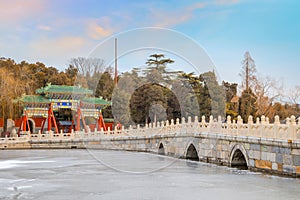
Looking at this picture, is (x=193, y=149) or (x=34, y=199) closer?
(x=34, y=199)

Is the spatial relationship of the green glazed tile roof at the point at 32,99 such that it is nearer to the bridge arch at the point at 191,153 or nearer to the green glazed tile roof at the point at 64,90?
the green glazed tile roof at the point at 64,90

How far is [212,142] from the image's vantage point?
18.0 metres

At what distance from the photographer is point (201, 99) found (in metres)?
30.1

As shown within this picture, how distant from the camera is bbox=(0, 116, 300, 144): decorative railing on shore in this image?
1278 cm

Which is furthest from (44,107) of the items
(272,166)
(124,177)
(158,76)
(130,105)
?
(272,166)

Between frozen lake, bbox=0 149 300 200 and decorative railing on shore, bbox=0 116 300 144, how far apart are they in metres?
1.34

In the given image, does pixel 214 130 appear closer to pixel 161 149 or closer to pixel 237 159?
pixel 237 159

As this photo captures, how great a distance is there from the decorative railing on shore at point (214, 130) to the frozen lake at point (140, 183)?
1.34 m

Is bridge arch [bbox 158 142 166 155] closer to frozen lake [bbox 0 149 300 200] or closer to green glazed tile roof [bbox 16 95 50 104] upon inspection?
frozen lake [bbox 0 149 300 200]

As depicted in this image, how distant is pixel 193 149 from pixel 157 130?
3.48 metres

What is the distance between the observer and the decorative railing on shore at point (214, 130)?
41.9 feet

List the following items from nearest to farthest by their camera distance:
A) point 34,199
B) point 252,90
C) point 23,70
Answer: point 34,199 < point 252,90 < point 23,70

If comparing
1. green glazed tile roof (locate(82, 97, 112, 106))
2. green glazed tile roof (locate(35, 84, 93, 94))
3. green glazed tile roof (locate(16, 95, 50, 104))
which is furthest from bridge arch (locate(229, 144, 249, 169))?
green glazed tile roof (locate(16, 95, 50, 104))

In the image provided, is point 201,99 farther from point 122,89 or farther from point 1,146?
point 1,146
